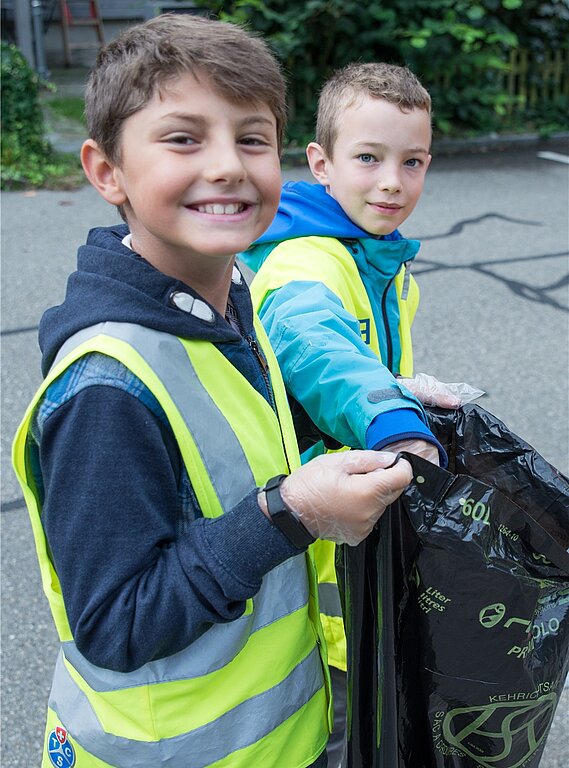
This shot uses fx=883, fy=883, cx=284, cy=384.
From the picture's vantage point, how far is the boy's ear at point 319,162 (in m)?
2.10

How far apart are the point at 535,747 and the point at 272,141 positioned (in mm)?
1093

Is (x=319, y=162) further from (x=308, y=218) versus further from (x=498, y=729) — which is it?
(x=498, y=729)

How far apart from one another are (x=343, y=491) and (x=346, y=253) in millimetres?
902

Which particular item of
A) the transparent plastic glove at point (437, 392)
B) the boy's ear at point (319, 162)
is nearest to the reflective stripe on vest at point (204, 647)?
the transparent plastic glove at point (437, 392)

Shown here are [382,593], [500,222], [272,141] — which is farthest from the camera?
[500,222]

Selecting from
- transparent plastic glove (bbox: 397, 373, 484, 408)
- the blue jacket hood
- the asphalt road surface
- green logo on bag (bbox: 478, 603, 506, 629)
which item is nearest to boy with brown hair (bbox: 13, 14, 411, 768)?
green logo on bag (bbox: 478, 603, 506, 629)

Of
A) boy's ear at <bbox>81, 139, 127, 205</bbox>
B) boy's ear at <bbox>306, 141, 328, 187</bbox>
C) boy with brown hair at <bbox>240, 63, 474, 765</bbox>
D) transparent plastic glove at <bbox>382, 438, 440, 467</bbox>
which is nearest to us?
boy's ear at <bbox>81, 139, 127, 205</bbox>

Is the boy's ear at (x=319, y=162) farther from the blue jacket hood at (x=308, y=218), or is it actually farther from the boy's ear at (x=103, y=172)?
the boy's ear at (x=103, y=172)

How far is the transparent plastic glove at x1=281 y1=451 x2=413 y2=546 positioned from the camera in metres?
1.15

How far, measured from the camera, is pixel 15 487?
350cm

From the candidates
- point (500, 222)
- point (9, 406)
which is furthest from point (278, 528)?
point (500, 222)

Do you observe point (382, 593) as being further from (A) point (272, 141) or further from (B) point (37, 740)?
(B) point (37, 740)

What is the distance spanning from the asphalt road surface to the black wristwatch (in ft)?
5.10

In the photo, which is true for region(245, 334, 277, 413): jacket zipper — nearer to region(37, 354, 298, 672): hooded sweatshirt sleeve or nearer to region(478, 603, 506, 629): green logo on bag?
region(37, 354, 298, 672): hooded sweatshirt sleeve
